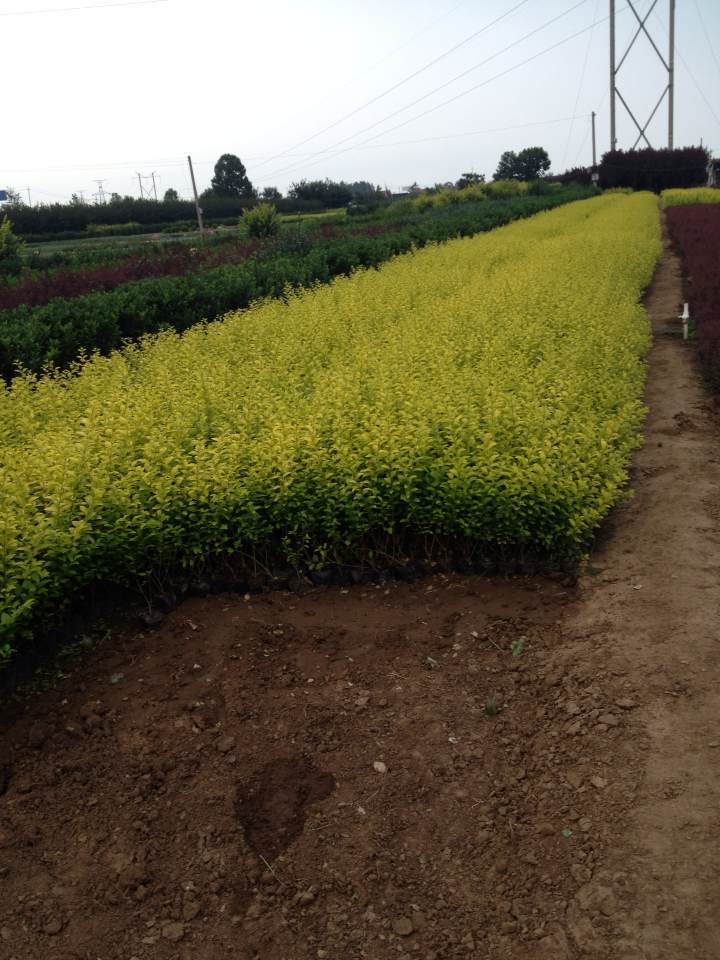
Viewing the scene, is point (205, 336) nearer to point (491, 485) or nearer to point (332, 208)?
point (491, 485)

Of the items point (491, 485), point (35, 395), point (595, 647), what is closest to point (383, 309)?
point (35, 395)

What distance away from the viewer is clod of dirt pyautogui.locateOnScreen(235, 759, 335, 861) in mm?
2871

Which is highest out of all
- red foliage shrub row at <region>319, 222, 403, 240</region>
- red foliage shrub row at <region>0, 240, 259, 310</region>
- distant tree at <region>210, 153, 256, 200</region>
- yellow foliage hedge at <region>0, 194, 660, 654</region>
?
distant tree at <region>210, 153, 256, 200</region>

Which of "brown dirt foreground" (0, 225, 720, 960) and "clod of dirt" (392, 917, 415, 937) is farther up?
"brown dirt foreground" (0, 225, 720, 960)

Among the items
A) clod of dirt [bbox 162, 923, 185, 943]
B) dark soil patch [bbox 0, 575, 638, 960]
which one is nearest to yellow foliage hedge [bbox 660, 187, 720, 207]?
dark soil patch [bbox 0, 575, 638, 960]

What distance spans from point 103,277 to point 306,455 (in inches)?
388

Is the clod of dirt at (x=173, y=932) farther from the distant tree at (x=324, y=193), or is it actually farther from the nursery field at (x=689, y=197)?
the distant tree at (x=324, y=193)

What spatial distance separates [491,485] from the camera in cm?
437

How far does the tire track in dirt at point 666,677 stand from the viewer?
2430 millimetres

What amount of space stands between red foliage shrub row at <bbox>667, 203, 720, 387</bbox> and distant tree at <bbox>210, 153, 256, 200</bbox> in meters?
52.5

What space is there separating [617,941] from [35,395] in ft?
18.1

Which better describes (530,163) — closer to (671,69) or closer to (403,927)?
(671,69)

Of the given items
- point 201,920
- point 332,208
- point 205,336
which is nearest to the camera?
point 201,920

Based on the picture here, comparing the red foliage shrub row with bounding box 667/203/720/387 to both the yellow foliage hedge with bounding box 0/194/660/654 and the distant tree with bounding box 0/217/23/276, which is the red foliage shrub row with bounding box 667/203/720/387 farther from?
the distant tree with bounding box 0/217/23/276
